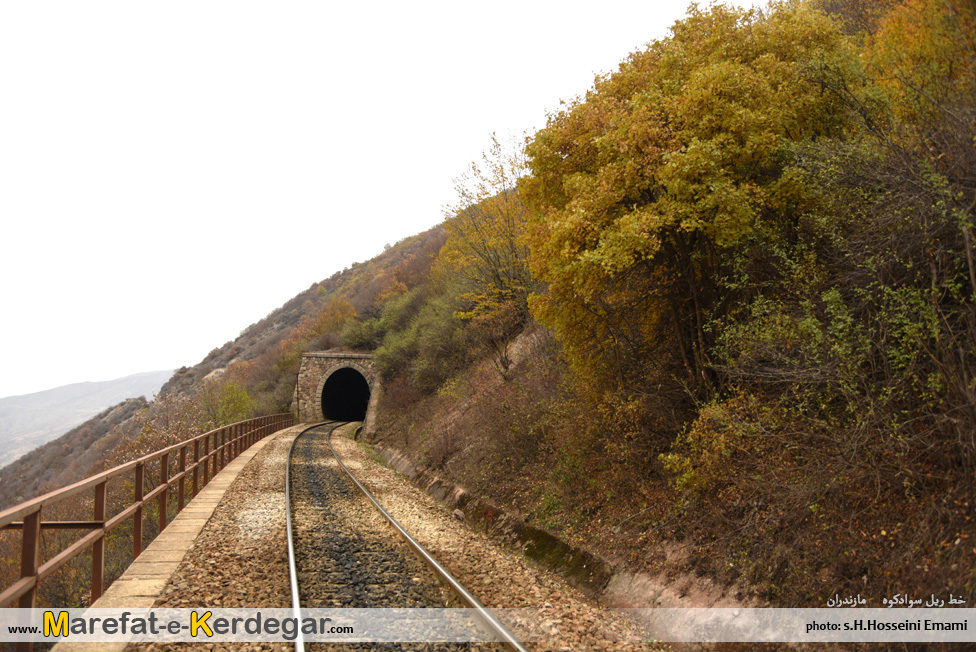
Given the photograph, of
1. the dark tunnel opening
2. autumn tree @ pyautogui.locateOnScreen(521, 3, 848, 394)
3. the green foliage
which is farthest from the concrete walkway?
the dark tunnel opening

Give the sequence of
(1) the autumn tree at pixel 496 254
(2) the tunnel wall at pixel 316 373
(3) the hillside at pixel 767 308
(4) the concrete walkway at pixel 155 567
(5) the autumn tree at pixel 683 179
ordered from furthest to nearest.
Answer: (2) the tunnel wall at pixel 316 373 < (1) the autumn tree at pixel 496 254 < (5) the autumn tree at pixel 683 179 < (4) the concrete walkway at pixel 155 567 < (3) the hillside at pixel 767 308

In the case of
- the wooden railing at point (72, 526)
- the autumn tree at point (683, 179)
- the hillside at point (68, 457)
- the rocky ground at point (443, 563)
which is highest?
the autumn tree at point (683, 179)

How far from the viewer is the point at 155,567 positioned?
6.57m

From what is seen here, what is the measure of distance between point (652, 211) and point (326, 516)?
757 centimetres

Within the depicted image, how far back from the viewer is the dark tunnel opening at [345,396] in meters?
45.2

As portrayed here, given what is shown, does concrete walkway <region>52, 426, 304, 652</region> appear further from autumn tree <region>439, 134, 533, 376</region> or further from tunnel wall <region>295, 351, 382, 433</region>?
tunnel wall <region>295, 351, 382, 433</region>

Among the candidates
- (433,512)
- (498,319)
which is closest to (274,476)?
(433,512)

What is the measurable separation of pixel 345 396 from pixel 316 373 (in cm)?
1073

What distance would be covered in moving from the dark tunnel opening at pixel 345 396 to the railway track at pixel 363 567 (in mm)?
34321

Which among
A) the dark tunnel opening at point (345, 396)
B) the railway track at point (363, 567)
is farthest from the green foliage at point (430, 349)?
the railway track at point (363, 567)

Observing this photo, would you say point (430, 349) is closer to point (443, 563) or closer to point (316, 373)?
point (316, 373)

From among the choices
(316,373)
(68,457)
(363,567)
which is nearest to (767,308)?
(363,567)

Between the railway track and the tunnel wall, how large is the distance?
2842cm

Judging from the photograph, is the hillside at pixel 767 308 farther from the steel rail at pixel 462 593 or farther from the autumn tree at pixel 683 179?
the steel rail at pixel 462 593
